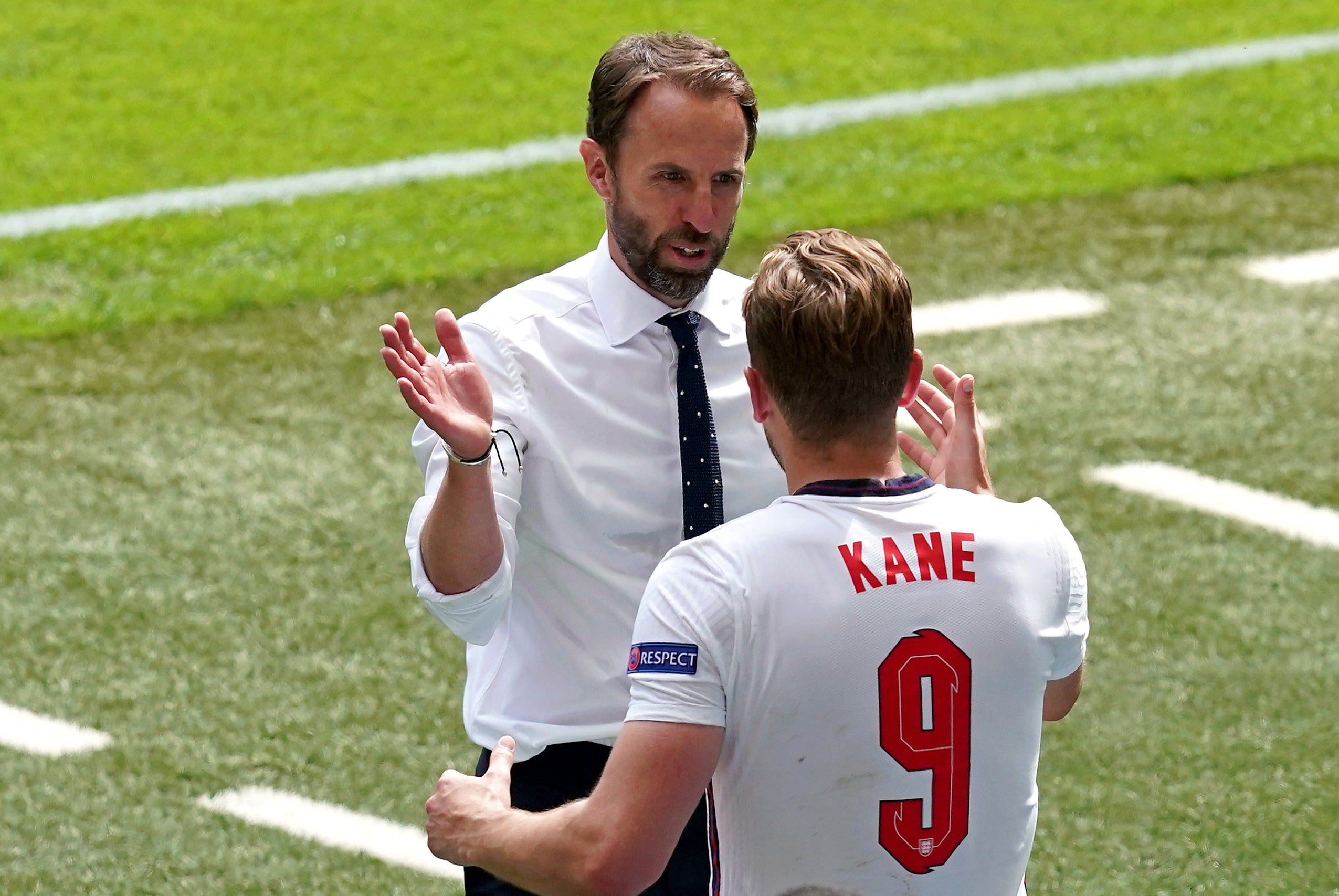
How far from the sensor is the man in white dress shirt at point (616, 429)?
343cm

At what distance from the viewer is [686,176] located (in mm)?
3432

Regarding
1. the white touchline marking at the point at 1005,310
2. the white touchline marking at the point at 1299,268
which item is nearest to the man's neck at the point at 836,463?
the white touchline marking at the point at 1005,310

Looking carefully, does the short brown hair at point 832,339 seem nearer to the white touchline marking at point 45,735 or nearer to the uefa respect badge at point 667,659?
the uefa respect badge at point 667,659

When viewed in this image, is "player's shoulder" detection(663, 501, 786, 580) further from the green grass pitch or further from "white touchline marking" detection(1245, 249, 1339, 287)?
"white touchline marking" detection(1245, 249, 1339, 287)

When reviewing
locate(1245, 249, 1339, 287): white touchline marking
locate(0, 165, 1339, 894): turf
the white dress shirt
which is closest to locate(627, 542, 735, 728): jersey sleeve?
the white dress shirt

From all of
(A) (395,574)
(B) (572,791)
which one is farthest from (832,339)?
(A) (395,574)

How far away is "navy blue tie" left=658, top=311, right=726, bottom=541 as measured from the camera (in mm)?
3443

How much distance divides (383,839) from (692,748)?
9.05ft

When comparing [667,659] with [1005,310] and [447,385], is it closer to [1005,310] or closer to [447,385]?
[447,385]

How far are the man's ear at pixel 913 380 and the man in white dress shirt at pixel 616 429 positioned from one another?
2.07 feet

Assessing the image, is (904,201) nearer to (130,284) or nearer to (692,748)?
(130,284)

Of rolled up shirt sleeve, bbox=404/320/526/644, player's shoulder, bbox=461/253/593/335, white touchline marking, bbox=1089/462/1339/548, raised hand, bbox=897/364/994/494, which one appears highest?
player's shoulder, bbox=461/253/593/335

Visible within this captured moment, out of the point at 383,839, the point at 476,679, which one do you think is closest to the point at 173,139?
the point at 383,839

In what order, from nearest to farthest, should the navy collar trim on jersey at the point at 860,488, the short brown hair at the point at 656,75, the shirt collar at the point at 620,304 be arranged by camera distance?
the navy collar trim on jersey at the point at 860,488, the short brown hair at the point at 656,75, the shirt collar at the point at 620,304
